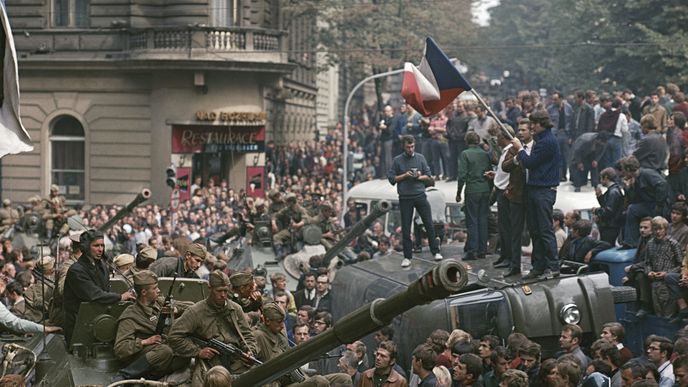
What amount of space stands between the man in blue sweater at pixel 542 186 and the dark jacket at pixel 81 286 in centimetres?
478

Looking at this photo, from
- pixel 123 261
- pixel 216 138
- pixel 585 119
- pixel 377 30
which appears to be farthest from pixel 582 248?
pixel 377 30

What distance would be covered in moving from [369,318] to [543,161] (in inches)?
A: 271

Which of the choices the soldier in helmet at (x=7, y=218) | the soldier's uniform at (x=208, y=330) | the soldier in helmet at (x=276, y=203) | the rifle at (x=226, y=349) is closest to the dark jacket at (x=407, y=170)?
the soldier in helmet at (x=276, y=203)

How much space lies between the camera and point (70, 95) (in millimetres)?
43250

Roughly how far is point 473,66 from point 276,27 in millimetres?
21705

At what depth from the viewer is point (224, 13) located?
43219 mm

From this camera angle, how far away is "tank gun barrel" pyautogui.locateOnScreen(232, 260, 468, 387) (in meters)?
8.02

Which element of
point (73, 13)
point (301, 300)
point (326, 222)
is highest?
point (73, 13)

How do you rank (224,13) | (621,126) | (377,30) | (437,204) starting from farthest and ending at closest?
(377,30), (224,13), (621,126), (437,204)

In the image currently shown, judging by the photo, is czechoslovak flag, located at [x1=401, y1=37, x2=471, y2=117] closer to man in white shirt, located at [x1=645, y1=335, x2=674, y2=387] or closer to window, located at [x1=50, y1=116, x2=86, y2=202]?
man in white shirt, located at [x1=645, y1=335, x2=674, y2=387]

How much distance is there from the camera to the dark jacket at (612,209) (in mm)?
17562

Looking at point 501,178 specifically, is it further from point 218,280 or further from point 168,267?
point 218,280

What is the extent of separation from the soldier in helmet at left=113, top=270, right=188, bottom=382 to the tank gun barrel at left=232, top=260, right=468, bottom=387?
1.71 metres

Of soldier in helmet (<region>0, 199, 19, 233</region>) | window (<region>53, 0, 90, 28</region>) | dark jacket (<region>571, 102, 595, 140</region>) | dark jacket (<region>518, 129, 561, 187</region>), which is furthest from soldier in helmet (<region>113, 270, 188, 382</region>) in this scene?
window (<region>53, 0, 90, 28</region>)
